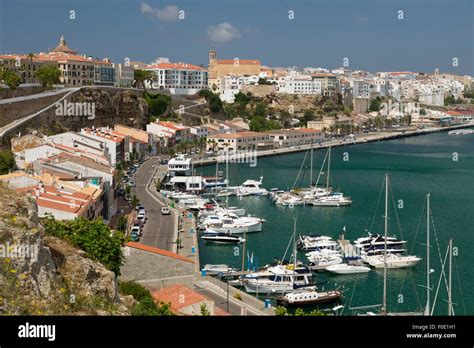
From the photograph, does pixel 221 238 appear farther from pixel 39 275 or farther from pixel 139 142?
pixel 139 142

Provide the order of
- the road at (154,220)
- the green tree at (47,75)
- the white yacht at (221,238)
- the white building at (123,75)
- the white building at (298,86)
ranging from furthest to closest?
the white building at (298,86) < the white building at (123,75) < the green tree at (47,75) < the white yacht at (221,238) < the road at (154,220)

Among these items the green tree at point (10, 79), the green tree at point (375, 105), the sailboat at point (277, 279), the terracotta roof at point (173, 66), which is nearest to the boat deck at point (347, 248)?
the sailboat at point (277, 279)

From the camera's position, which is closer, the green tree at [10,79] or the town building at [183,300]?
the town building at [183,300]

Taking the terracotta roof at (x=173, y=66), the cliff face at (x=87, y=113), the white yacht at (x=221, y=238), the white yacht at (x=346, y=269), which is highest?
the terracotta roof at (x=173, y=66)

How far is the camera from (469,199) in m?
10.6

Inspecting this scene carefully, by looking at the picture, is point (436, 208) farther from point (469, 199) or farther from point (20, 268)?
point (20, 268)

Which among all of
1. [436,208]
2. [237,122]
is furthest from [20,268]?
[237,122]

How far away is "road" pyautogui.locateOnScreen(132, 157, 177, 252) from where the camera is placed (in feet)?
21.1

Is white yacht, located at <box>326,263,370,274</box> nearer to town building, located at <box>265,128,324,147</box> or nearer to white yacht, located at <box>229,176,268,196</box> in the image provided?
white yacht, located at <box>229,176,268,196</box>

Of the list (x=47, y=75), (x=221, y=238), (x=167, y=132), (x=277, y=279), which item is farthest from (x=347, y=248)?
(x=167, y=132)

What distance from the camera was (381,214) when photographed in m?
9.43

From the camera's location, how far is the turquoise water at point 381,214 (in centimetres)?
562

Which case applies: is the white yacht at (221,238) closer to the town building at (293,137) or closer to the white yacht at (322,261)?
the white yacht at (322,261)

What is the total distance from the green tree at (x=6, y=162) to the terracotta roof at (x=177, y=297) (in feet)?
14.6
